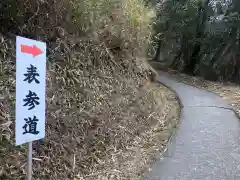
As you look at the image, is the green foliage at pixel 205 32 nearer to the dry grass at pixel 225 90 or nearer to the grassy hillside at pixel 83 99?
the dry grass at pixel 225 90

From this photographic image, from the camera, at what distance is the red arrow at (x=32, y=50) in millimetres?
2859

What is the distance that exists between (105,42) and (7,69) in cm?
275

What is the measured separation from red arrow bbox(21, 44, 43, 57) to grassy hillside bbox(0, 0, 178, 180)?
4.35ft

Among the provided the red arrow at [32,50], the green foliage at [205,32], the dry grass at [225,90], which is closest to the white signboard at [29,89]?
the red arrow at [32,50]

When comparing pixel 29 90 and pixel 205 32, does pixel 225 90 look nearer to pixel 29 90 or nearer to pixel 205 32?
pixel 205 32

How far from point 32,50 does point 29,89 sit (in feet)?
1.17

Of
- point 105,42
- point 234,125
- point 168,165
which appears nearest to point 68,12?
point 105,42

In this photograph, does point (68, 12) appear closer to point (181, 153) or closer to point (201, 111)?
point (181, 153)

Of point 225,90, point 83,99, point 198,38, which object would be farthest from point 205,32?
point 83,99

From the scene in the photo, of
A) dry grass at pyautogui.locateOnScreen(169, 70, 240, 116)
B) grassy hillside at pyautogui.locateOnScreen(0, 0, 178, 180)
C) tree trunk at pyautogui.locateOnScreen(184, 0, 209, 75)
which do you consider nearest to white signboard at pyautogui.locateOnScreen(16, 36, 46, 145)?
grassy hillside at pyautogui.locateOnScreen(0, 0, 178, 180)

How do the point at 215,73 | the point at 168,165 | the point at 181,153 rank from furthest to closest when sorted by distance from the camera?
1. the point at 215,73
2. the point at 181,153
3. the point at 168,165

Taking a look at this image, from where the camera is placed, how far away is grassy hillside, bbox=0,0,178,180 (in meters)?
4.18

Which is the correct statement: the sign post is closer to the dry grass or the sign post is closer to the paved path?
the paved path

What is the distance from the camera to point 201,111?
863cm
